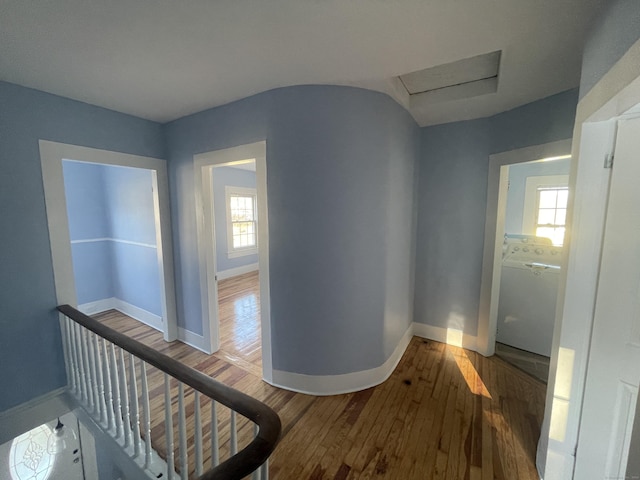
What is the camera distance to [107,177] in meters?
3.58

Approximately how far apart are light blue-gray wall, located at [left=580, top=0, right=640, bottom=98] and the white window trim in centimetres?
263

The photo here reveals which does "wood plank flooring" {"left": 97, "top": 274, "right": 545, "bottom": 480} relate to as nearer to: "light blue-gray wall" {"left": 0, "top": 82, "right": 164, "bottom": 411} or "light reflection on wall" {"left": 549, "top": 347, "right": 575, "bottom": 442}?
"light reflection on wall" {"left": 549, "top": 347, "right": 575, "bottom": 442}

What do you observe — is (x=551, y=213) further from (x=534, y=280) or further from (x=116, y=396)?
(x=116, y=396)

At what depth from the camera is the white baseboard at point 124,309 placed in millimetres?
3170

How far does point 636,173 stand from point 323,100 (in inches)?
68.4

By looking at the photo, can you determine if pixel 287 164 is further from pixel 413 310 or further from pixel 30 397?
pixel 30 397

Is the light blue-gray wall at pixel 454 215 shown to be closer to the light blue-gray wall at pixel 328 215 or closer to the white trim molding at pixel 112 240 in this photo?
the light blue-gray wall at pixel 328 215

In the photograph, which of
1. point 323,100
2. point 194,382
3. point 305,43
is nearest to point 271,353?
point 194,382

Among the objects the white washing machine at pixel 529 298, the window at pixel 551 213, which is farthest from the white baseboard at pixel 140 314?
the window at pixel 551 213

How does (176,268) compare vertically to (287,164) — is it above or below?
below

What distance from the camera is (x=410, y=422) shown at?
171 centimetres

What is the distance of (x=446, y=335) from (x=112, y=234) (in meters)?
5.03

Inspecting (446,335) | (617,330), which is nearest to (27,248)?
(617,330)

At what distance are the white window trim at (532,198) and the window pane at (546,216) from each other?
6 cm
